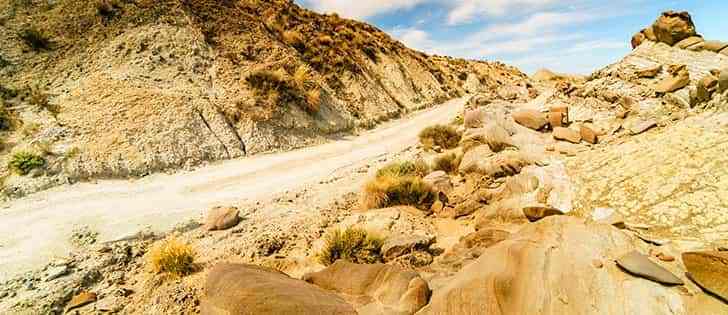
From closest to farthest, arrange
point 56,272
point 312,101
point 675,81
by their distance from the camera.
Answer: point 56,272 < point 675,81 < point 312,101

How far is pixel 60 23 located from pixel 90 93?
5642mm

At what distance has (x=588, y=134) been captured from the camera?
37.0 feet

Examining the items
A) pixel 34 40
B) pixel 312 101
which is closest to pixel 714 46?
pixel 312 101

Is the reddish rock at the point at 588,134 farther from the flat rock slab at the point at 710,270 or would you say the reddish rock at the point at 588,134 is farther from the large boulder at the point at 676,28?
the flat rock slab at the point at 710,270

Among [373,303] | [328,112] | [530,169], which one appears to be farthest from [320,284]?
[328,112]

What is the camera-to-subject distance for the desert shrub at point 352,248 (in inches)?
293

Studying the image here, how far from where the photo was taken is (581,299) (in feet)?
14.8

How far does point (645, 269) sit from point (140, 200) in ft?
38.8

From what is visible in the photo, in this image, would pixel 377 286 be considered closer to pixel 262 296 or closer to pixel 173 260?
pixel 262 296

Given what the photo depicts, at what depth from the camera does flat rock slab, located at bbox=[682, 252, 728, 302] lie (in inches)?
160

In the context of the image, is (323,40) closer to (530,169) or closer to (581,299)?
(530,169)

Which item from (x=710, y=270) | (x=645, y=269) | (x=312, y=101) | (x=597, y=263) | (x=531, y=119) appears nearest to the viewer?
(x=710, y=270)

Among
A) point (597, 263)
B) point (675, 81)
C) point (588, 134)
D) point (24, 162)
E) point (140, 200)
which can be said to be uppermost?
point (675, 81)

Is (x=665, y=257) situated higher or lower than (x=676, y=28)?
lower
